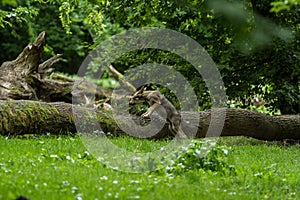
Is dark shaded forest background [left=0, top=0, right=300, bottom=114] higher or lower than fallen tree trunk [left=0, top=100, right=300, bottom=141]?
higher

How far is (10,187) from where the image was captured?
17.6 ft

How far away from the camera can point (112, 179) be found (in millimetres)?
6238

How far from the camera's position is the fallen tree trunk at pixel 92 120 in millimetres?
10125

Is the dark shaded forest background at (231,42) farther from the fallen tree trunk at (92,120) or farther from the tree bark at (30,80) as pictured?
the tree bark at (30,80)

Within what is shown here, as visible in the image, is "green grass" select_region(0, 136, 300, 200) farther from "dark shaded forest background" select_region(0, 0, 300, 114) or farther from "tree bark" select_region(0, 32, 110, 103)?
"tree bark" select_region(0, 32, 110, 103)

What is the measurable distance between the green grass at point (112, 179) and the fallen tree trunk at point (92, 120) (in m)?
1.48

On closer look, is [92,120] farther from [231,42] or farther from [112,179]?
[112,179]

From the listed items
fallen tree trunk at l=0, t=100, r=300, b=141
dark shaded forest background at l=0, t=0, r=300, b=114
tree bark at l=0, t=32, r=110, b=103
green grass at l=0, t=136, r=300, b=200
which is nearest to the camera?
green grass at l=0, t=136, r=300, b=200

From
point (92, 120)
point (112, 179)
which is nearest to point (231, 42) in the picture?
point (92, 120)

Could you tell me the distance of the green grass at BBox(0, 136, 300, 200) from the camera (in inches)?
215

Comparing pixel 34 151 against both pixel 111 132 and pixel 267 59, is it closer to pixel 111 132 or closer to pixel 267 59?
pixel 111 132

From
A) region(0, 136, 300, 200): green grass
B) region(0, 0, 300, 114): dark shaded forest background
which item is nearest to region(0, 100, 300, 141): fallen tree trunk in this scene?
region(0, 0, 300, 114): dark shaded forest background

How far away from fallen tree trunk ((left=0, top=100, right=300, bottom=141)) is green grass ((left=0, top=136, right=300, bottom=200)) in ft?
4.86

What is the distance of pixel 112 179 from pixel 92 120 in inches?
186
